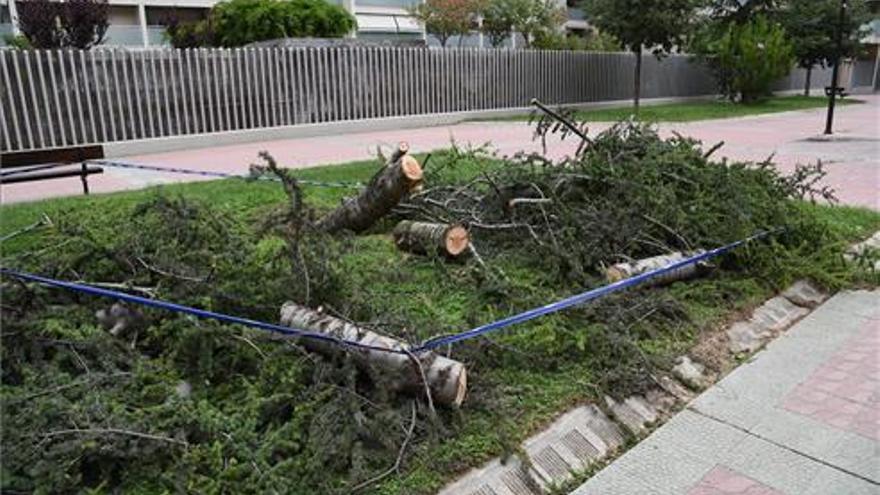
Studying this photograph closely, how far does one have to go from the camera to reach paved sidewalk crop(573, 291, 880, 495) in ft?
9.77

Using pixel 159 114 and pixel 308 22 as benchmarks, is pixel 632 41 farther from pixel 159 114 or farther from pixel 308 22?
pixel 159 114

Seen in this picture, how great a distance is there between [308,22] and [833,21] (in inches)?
882

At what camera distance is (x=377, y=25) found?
1428 inches

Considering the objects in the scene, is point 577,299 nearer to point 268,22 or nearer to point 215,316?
point 215,316

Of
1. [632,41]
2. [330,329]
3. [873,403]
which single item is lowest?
[873,403]

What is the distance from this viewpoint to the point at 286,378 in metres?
3.17

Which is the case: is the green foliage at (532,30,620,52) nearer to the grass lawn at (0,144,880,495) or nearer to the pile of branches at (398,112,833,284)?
the pile of branches at (398,112,833,284)

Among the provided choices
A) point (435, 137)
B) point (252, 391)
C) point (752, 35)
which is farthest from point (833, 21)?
point (252, 391)

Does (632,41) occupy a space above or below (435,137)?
above

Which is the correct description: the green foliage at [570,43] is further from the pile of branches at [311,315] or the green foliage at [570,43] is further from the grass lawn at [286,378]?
the grass lawn at [286,378]

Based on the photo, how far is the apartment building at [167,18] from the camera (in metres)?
30.0

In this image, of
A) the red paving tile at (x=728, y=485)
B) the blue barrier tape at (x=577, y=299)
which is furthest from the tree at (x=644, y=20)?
the red paving tile at (x=728, y=485)

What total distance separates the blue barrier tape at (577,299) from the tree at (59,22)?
1648 centimetres

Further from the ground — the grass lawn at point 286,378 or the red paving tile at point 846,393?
the grass lawn at point 286,378
